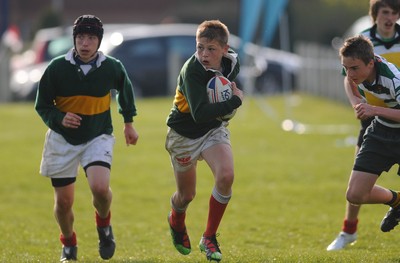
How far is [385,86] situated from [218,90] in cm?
131

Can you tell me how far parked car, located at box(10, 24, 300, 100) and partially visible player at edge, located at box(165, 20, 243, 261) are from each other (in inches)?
673

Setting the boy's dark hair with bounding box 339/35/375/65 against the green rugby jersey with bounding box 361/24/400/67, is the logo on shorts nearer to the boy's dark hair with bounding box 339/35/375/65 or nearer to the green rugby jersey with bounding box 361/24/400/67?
the boy's dark hair with bounding box 339/35/375/65

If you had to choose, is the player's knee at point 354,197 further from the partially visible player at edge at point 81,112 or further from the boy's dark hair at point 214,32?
the partially visible player at edge at point 81,112

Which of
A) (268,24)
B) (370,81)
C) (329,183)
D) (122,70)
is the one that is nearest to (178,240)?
(122,70)

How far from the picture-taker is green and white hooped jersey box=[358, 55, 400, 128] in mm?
7352

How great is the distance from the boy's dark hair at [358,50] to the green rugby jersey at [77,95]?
206 centimetres

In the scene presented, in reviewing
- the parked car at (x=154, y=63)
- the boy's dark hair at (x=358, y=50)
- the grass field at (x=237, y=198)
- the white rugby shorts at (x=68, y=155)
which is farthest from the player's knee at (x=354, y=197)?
the parked car at (x=154, y=63)

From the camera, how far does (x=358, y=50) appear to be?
730 centimetres

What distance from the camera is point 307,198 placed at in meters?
13.1

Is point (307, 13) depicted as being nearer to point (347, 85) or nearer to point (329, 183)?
point (329, 183)

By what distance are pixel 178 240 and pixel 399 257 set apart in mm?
1901

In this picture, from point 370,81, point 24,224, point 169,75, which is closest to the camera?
point 370,81

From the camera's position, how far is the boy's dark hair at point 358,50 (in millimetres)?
7293

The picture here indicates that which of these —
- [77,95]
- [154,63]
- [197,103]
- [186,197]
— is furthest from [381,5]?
[154,63]
